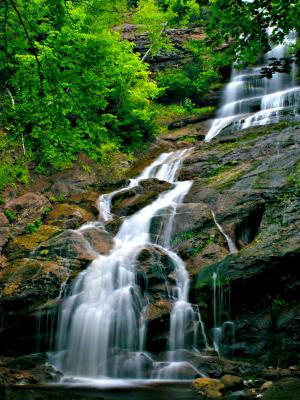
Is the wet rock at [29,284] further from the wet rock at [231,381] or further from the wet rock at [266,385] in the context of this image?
the wet rock at [266,385]

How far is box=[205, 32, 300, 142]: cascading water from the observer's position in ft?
61.1

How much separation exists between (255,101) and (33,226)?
1317 cm

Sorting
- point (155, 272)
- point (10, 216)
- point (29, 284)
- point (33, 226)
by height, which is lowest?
point (29, 284)

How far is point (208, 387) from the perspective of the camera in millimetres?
7125

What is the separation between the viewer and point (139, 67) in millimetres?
19391

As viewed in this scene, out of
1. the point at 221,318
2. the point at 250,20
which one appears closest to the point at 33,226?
the point at 221,318

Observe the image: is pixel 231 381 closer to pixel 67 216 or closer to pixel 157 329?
pixel 157 329

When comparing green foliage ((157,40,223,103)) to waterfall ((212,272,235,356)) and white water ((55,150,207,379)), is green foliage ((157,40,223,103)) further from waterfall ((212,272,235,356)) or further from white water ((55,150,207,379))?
waterfall ((212,272,235,356))

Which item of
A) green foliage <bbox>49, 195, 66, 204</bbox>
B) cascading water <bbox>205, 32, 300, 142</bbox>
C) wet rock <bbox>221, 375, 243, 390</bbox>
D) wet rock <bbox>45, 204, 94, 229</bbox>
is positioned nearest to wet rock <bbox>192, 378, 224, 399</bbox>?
wet rock <bbox>221, 375, 243, 390</bbox>

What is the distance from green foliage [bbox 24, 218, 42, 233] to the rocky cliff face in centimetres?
3

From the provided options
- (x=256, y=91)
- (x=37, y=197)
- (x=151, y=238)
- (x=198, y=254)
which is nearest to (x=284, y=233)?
(x=198, y=254)

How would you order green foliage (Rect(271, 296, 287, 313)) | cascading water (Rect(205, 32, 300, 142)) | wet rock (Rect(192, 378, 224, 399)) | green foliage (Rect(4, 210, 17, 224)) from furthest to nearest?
1. cascading water (Rect(205, 32, 300, 142))
2. green foliage (Rect(4, 210, 17, 224))
3. green foliage (Rect(271, 296, 287, 313))
4. wet rock (Rect(192, 378, 224, 399))

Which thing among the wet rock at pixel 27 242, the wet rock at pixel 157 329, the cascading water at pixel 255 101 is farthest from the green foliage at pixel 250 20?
the cascading water at pixel 255 101

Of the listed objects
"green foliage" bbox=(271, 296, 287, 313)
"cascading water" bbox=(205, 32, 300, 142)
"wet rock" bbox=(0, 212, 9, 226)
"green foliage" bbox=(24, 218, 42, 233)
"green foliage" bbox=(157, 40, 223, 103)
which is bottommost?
"green foliage" bbox=(271, 296, 287, 313)
